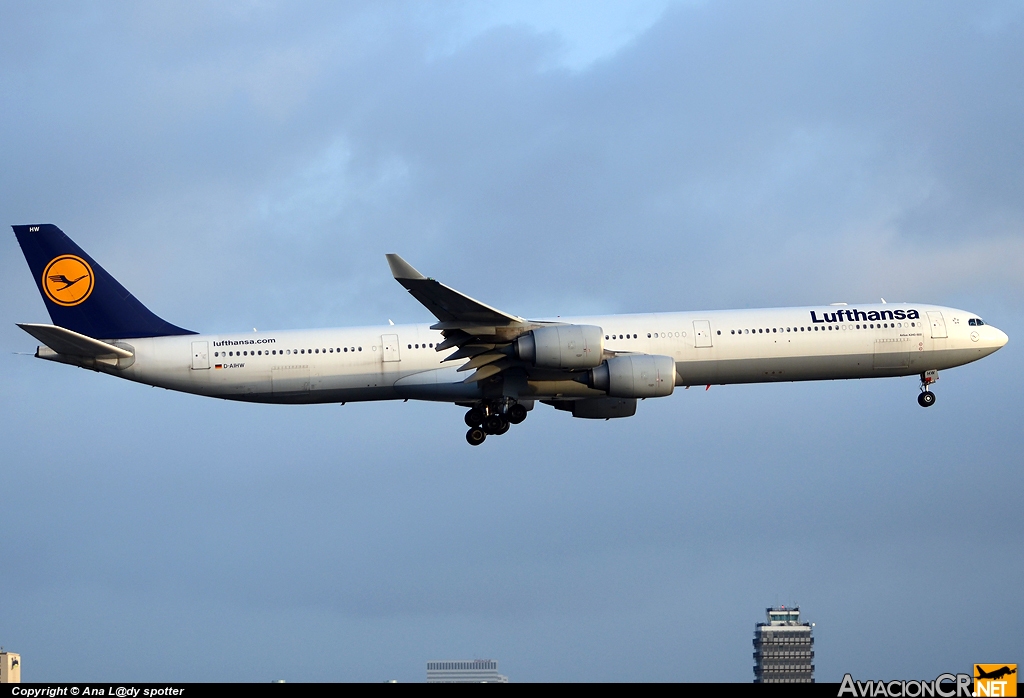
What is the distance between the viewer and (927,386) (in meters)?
51.5

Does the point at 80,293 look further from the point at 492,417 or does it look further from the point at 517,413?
the point at 517,413

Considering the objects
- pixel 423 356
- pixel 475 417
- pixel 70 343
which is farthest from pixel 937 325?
pixel 70 343

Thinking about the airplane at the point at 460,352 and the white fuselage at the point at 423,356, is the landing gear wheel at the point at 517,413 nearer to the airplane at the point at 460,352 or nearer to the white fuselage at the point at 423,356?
the airplane at the point at 460,352

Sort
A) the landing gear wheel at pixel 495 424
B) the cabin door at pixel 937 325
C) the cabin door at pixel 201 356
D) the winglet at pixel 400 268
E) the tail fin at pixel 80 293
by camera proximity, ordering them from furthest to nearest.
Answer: the cabin door at pixel 937 325
the tail fin at pixel 80 293
the landing gear wheel at pixel 495 424
the cabin door at pixel 201 356
the winglet at pixel 400 268

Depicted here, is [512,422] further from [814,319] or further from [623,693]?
[623,693]

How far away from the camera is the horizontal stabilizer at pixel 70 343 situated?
4462 cm

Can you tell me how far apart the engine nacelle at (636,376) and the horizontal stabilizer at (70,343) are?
1805cm

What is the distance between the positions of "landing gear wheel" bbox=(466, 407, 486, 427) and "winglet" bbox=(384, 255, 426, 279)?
7.67 metres

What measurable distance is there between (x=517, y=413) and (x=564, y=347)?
4712 millimetres

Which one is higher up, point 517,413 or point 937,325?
point 937,325

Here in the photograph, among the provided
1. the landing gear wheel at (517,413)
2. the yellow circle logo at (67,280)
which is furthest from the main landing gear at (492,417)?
the yellow circle logo at (67,280)

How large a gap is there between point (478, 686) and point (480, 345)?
23.1 m

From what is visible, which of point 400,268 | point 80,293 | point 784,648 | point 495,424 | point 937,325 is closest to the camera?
point 400,268

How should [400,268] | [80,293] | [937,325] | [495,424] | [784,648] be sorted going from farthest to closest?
[784,648]
[937,325]
[80,293]
[495,424]
[400,268]
